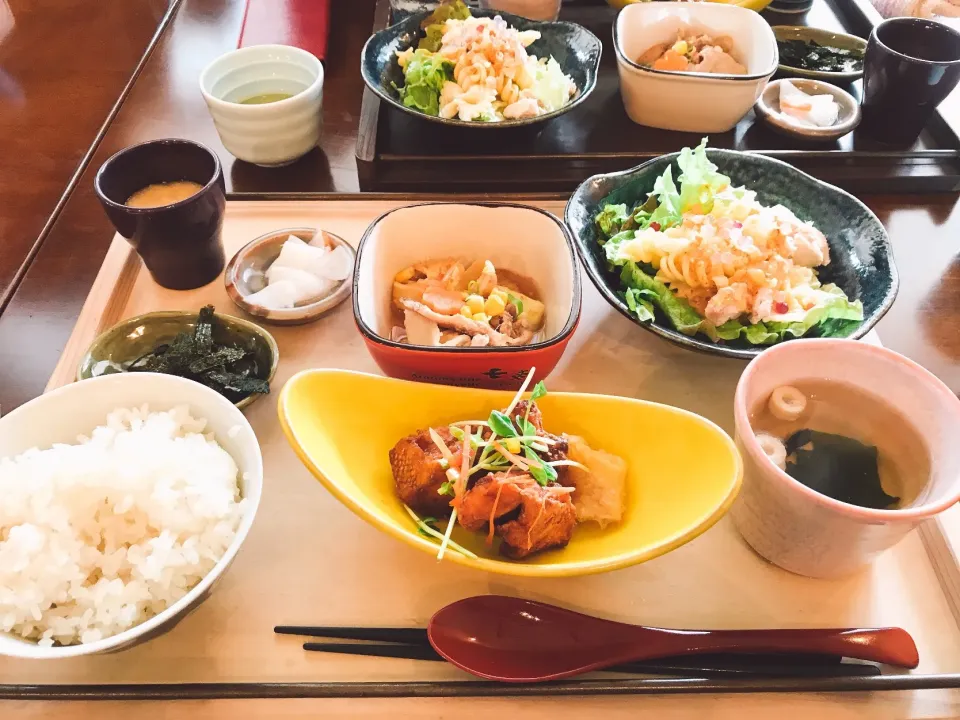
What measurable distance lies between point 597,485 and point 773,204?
0.95 m

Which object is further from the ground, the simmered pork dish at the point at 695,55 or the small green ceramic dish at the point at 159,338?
the simmered pork dish at the point at 695,55

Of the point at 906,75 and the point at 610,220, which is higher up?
the point at 906,75

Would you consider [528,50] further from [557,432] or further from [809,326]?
[557,432]

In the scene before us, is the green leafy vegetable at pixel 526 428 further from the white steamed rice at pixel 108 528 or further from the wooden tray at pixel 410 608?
the white steamed rice at pixel 108 528

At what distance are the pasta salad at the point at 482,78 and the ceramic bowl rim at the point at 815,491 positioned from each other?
1.12m

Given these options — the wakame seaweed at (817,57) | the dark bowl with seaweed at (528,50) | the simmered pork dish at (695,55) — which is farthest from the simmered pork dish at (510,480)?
the wakame seaweed at (817,57)

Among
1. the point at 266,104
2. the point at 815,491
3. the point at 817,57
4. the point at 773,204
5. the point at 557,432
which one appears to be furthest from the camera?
the point at 817,57

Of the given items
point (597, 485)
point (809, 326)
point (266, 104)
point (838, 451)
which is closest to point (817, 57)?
point (809, 326)

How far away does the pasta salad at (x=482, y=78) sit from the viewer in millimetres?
1905

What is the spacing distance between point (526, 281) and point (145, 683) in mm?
1037

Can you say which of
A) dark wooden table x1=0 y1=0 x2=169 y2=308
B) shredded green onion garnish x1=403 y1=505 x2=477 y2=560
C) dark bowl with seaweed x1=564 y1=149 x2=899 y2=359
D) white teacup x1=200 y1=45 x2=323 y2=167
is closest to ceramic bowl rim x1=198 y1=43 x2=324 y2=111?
white teacup x1=200 y1=45 x2=323 y2=167

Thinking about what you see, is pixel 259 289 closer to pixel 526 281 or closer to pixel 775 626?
pixel 526 281

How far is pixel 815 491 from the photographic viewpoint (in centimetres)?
97

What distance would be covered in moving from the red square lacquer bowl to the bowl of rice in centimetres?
33
